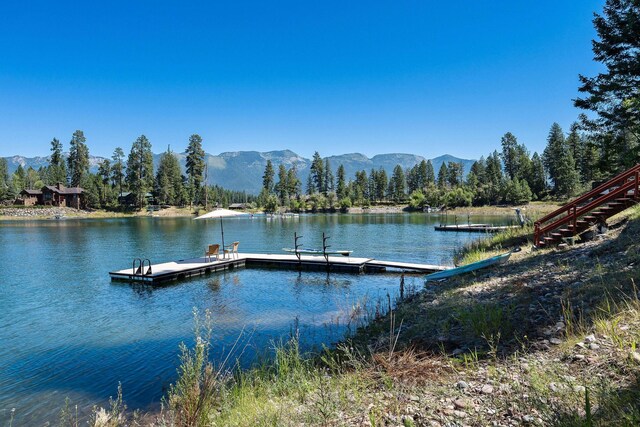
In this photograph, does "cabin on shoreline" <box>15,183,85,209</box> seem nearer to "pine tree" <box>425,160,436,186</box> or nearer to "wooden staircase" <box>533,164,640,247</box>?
"pine tree" <box>425,160,436,186</box>

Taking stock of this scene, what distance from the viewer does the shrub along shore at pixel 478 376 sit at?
3.72 m

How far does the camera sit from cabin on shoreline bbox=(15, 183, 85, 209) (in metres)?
102

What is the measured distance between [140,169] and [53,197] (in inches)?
940

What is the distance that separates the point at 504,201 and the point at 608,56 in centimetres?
9391

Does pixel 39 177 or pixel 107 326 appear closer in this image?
pixel 107 326

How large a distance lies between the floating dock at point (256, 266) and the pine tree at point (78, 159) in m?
109

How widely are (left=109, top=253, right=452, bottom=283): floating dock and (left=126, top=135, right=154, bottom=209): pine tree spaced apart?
296ft

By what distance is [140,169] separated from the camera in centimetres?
10769

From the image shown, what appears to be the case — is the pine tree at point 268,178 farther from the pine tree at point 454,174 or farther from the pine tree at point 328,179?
the pine tree at point 454,174

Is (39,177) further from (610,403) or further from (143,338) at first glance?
(610,403)

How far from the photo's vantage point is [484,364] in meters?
5.19

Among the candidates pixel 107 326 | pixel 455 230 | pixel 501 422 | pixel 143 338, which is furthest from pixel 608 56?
pixel 455 230

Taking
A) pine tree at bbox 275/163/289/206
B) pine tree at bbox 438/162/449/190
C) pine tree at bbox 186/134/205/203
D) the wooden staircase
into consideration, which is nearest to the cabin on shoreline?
pine tree at bbox 186/134/205/203

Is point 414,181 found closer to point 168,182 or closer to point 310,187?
point 310,187
